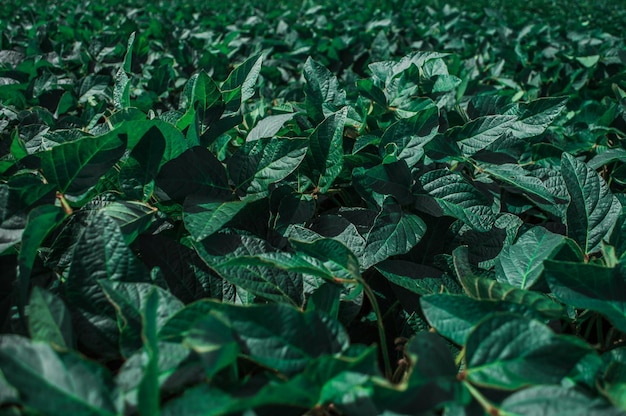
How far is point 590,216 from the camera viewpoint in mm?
1216

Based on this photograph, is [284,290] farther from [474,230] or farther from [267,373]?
[474,230]

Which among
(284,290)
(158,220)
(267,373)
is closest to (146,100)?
(158,220)

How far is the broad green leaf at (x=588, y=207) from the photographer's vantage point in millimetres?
1198

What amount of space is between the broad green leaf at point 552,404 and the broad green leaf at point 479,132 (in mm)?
807

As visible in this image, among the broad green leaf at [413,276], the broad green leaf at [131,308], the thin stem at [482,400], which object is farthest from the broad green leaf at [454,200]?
the broad green leaf at [131,308]

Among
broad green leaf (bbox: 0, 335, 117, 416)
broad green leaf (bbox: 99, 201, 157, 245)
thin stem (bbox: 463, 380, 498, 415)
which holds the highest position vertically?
broad green leaf (bbox: 0, 335, 117, 416)

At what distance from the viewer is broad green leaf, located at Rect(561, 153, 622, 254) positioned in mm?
1198

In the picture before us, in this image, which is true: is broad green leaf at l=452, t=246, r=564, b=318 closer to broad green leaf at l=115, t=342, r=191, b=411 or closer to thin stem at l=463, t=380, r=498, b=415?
thin stem at l=463, t=380, r=498, b=415

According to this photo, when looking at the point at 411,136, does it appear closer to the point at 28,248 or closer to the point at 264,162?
the point at 264,162

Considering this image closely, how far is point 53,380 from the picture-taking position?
65cm

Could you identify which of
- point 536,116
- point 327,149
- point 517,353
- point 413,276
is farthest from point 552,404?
point 536,116

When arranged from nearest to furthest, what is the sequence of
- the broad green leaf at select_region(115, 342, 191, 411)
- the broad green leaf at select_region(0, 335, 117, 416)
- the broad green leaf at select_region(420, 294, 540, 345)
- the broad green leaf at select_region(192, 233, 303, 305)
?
the broad green leaf at select_region(0, 335, 117, 416), the broad green leaf at select_region(115, 342, 191, 411), the broad green leaf at select_region(420, 294, 540, 345), the broad green leaf at select_region(192, 233, 303, 305)

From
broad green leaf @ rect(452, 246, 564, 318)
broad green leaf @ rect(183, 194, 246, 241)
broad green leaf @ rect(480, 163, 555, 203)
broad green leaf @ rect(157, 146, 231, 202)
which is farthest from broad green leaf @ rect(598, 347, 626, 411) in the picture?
broad green leaf @ rect(157, 146, 231, 202)

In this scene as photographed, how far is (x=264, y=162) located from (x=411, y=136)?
37 cm
